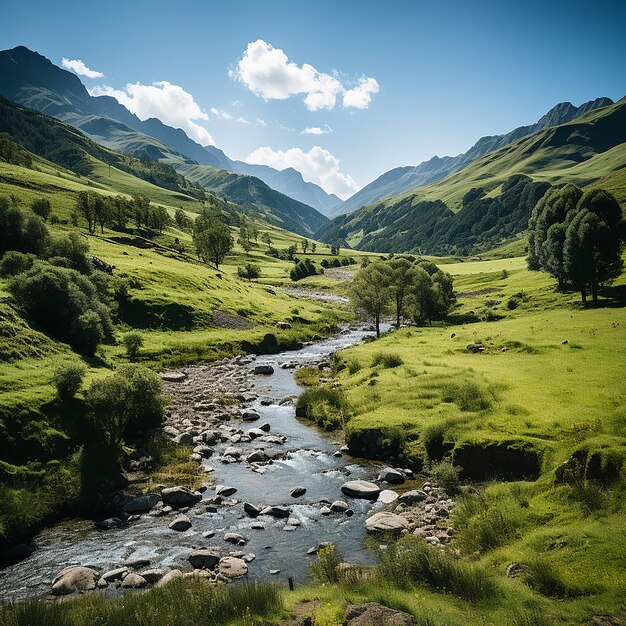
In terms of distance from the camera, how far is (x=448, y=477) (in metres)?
25.9

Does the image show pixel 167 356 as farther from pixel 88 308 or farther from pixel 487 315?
pixel 487 315

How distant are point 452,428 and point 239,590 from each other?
1945 centimetres

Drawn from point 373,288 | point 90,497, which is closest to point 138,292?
point 373,288

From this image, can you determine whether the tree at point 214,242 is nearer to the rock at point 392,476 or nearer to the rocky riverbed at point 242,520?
the rocky riverbed at point 242,520

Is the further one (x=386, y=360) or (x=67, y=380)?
(x=386, y=360)

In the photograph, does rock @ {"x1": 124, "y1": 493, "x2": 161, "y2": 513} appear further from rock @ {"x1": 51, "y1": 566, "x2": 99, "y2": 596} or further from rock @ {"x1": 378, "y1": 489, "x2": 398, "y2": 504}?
rock @ {"x1": 378, "y1": 489, "x2": 398, "y2": 504}

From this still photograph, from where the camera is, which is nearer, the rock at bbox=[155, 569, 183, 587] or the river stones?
the rock at bbox=[155, 569, 183, 587]

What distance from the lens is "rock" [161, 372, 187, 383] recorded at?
5117 cm

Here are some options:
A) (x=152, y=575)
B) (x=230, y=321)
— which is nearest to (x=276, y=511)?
(x=152, y=575)

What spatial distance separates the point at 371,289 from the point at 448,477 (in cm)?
5206

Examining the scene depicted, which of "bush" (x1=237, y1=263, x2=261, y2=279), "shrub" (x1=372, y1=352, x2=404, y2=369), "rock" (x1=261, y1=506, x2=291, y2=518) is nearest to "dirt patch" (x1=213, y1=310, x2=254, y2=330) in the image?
"shrub" (x1=372, y1=352, x2=404, y2=369)

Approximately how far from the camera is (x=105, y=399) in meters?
29.5

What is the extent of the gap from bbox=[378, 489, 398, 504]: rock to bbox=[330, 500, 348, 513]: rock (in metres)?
2.29

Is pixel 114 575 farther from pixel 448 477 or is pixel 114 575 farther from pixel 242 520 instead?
pixel 448 477
